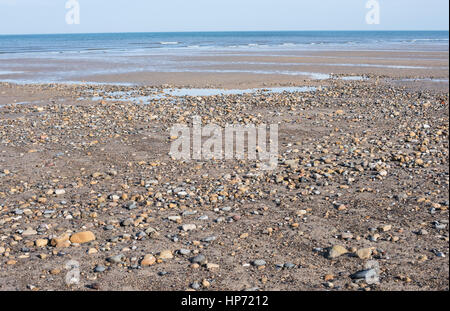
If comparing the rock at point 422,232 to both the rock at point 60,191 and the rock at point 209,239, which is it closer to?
the rock at point 209,239

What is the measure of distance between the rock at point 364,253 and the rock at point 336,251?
161mm

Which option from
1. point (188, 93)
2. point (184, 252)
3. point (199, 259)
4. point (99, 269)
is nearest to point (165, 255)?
point (184, 252)

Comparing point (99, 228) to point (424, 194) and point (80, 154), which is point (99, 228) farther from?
point (424, 194)

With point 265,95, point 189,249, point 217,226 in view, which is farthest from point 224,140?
point 265,95

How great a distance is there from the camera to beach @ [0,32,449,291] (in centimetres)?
486

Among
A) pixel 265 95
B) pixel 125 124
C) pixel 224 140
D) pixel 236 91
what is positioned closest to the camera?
pixel 224 140

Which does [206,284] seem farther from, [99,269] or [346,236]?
[346,236]

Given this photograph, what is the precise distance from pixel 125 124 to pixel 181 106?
2.86 metres

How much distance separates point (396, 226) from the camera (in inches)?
226

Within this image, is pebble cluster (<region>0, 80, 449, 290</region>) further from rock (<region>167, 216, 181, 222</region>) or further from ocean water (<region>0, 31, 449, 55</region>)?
ocean water (<region>0, 31, 449, 55</region>)

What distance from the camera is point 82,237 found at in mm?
5688

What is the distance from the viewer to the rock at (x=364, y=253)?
5020 mm

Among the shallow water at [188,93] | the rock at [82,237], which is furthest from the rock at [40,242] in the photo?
the shallow water at [188,93]

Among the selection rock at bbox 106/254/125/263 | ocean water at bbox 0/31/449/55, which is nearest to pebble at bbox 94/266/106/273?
rock at bbox 106/254/125/263
